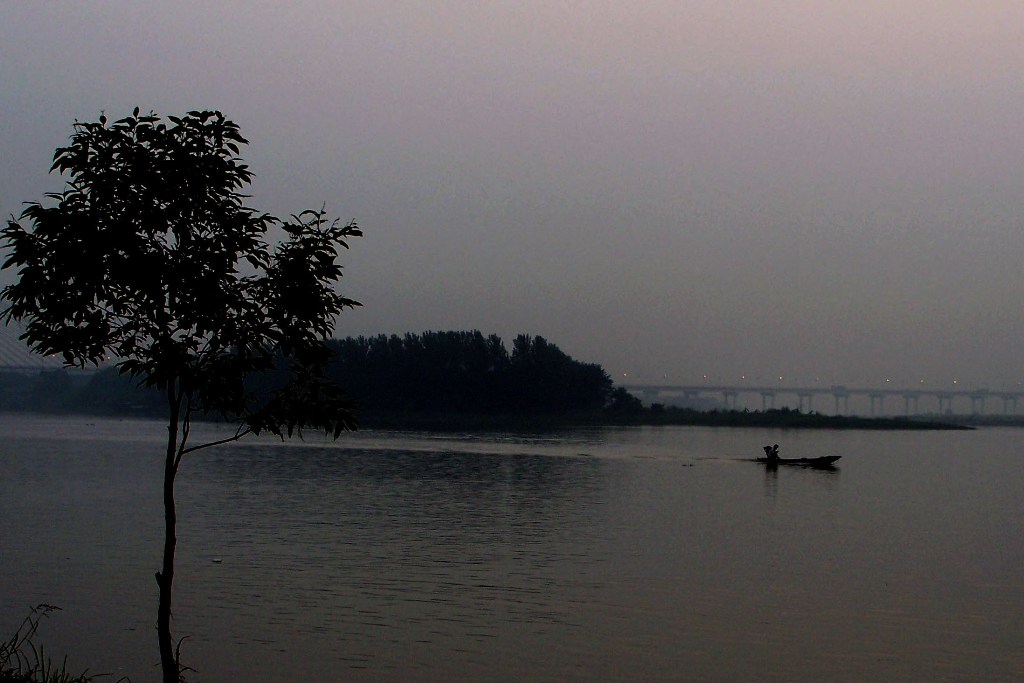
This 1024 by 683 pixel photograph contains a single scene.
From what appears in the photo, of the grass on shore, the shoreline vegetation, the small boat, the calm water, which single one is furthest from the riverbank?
the grass on shore

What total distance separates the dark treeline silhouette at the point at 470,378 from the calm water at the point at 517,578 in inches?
3923

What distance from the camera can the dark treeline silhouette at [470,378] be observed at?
518 feet

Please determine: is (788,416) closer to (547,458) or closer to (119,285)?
(547,458)

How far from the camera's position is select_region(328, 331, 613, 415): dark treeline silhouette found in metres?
158

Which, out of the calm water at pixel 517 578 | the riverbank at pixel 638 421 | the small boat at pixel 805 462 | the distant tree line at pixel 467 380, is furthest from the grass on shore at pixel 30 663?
the distant tree line at pixel 467 380

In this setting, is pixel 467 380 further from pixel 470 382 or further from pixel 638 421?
pixel 638 421

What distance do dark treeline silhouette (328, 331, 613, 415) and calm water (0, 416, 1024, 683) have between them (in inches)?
3923

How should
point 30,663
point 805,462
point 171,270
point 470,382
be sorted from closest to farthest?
point 171,270
point 30,663
point 805,462
point 470,382

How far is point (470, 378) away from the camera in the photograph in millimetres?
160000

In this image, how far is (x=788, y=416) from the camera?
182375mm

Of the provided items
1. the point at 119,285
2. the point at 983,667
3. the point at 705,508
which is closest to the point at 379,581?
the point at 983,667

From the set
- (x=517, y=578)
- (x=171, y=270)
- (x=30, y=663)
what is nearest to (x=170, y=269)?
(x=171, y=270)

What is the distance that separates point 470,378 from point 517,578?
13303 centimetres

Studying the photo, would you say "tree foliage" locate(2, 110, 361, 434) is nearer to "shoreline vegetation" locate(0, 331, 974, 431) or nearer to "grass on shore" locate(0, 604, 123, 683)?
"grass on shore" locate(0, 604, 123, 683)
